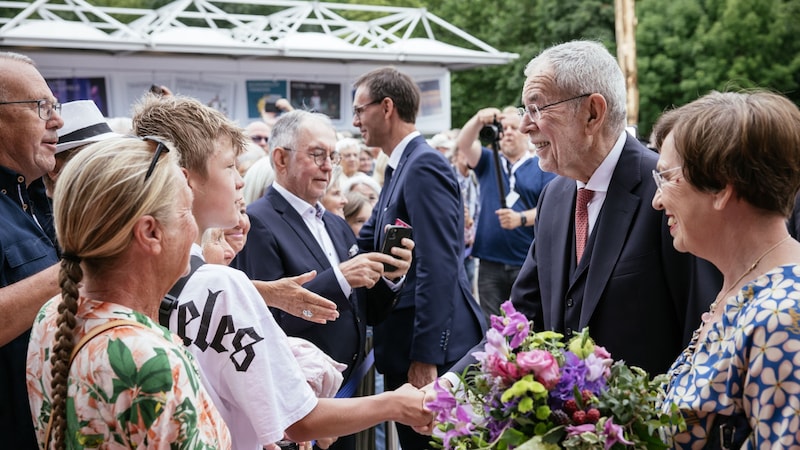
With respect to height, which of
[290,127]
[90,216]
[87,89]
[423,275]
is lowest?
[87,89]

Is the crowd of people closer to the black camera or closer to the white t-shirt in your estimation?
the white t-shirt

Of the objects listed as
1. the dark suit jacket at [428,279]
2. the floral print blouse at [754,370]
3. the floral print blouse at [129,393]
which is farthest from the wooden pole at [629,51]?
the floral print blouse at [129,393]

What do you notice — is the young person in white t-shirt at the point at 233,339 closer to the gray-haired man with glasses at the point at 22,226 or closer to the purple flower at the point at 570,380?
the gray-haired man with glasses at the point at 22,226

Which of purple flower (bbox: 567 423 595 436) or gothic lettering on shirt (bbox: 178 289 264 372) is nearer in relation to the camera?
purple flower (bbox: 567 423 595 436)

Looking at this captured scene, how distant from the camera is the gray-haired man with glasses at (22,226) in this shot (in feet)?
8.44

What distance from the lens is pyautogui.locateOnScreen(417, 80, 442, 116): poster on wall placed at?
16.1 metres

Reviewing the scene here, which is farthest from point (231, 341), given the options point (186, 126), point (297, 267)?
point (297, 267)

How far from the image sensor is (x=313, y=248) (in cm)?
430

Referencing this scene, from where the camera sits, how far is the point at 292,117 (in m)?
4.75

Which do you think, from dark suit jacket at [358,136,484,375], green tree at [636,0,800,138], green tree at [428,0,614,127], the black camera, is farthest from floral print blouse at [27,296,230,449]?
green tree at [428,0,614,127]

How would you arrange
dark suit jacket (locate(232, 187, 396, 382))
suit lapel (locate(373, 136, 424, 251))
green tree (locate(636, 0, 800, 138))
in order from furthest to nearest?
green tree (locate(636, 0, 800, 138))
suit lapel (locate(373, 136, 424, 251))
dark suit jacket (locate(232, 187, 396, 382))

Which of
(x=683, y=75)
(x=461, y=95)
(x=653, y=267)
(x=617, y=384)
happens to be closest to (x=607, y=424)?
(x=617, y=384)

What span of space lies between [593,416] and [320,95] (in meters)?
13.5

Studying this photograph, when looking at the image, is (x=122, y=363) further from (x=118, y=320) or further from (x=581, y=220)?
(x=581, y=220)
